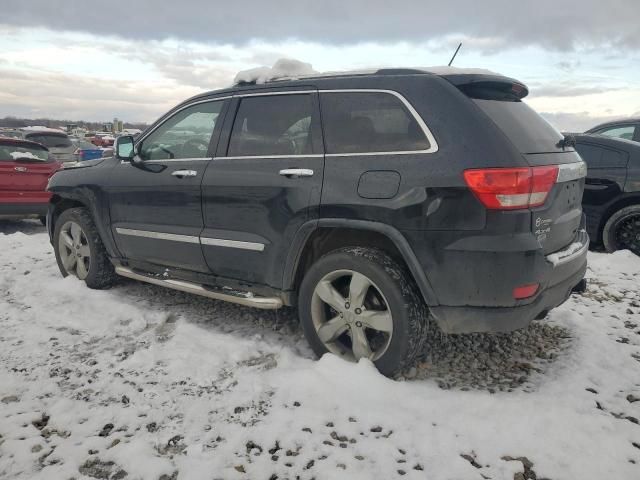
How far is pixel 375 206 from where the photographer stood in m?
2.82

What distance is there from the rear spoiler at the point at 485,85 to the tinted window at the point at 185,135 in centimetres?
185

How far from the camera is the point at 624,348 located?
11.3 feet

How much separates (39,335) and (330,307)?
7.20 feet

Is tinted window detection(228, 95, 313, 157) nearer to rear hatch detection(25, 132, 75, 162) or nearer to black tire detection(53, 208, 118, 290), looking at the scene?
black tire detection(53, 208, 118, 290)

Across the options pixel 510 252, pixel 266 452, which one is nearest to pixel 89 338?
pixel 266 452

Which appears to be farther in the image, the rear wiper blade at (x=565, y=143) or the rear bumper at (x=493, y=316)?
the rear wiper blade at (x=565, y=143)

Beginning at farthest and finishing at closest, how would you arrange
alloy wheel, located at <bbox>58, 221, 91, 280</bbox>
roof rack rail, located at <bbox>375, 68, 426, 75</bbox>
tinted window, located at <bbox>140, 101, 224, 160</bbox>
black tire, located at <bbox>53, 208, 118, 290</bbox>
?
alloy wheel, located at <bbox>58, 221, 91, 280</bbox>, black tire, located at <bbox>53, 208, 118, 290</bbox>, tinted window, located at <bbox>140, 101, 224, 160</bbox>, roof rack rail, located at <bbox>375, 68, 426, 75</bbox>

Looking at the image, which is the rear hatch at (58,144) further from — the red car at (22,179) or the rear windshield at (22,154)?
the red car at (22,179)

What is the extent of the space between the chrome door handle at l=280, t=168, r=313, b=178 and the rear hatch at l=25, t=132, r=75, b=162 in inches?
547

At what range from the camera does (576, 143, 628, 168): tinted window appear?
573 centimetres

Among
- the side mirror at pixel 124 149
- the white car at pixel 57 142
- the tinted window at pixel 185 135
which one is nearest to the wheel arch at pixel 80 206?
the side mirror at pixel 124 149

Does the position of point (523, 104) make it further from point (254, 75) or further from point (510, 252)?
point (254, 75)

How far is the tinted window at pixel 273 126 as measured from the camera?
10.8 ft

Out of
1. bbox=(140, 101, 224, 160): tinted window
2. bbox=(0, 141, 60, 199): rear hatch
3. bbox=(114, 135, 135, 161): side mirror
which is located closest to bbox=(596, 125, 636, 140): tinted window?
bbox=(140, 101, 224, 160): tinted window
